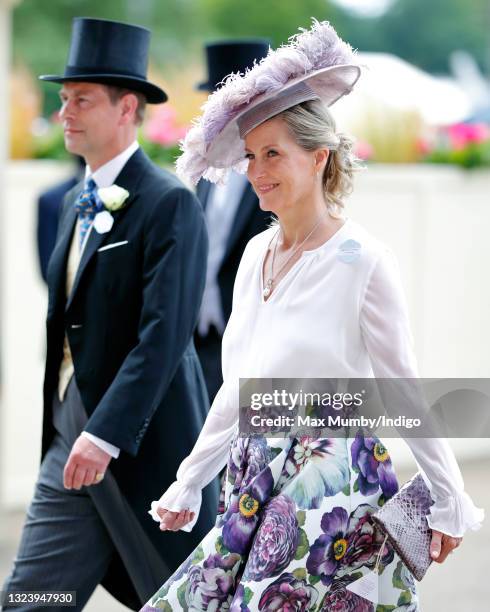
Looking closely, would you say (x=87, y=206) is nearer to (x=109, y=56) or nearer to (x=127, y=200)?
(x=127, y=200)

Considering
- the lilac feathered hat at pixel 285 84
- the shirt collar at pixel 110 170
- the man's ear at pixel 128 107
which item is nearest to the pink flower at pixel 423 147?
the man's ear at pixel 128 107

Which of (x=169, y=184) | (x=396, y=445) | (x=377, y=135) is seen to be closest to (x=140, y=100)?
(x=169, y=184)

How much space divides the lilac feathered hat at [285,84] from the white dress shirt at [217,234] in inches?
75.8

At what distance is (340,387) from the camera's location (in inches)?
114

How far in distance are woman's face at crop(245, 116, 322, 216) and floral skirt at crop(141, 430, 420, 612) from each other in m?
0.56

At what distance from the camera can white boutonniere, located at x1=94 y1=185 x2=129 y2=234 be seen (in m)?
3.80

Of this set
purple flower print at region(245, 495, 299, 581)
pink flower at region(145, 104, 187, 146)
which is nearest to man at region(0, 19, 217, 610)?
purple flower print at region(245, 495, 299, 581)

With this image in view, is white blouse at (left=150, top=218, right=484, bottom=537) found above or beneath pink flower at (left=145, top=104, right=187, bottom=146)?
beneath

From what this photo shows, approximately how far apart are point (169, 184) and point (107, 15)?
48.3 metres

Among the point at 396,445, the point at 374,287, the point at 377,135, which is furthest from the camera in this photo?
the point at 377,135

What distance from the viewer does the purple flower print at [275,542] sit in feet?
9.18

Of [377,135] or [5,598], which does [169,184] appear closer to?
[5,598]

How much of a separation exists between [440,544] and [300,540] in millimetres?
306

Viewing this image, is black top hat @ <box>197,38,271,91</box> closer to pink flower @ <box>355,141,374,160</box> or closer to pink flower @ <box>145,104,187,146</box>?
pink flower @ <box>145,104,187,146</box>
